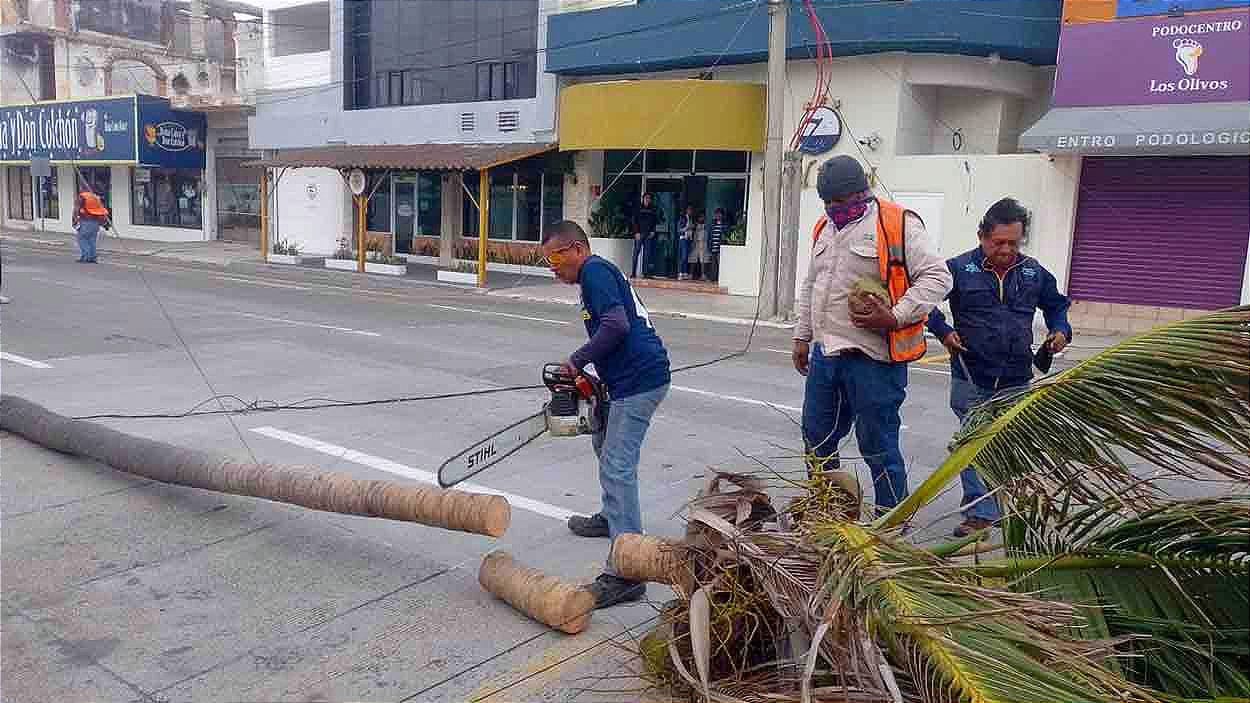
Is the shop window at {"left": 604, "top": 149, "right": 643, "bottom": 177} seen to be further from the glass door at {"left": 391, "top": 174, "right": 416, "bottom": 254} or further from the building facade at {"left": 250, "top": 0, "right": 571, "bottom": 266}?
the glass door at {"left": 391, "top": 174, "right": 416, "bottom": 254}

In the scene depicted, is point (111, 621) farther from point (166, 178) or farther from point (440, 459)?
point (166, 178)

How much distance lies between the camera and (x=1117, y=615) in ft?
7.82

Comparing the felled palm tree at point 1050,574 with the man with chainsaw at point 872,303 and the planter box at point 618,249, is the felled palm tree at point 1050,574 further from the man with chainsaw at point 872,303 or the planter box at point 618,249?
the planter box at point 618,249

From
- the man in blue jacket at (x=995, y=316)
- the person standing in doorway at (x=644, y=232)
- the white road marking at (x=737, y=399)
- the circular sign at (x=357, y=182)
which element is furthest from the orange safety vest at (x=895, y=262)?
the circular sign at (x=357, y=182)

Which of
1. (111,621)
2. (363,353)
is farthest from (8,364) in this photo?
(111,621)

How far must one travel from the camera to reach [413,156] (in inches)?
874

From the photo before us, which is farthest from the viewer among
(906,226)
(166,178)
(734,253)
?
(166,178)

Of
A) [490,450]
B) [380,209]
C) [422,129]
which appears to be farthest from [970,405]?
[380,209]

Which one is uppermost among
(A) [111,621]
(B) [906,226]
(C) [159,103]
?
(C) [159,103]

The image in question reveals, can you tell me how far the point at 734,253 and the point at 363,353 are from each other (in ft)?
32.8

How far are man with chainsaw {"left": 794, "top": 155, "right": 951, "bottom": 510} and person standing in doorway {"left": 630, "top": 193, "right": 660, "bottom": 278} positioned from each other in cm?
1650

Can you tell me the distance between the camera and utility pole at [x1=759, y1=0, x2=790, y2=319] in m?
15.0

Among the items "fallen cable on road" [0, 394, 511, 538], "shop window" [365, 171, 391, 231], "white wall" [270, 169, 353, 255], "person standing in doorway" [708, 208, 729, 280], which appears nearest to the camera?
"fallen cable on road" [0, 394, 511, 538]

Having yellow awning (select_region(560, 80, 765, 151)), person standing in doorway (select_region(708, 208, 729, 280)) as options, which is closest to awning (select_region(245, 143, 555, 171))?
yellow awning (select_region(560, 80, 765, 151))
